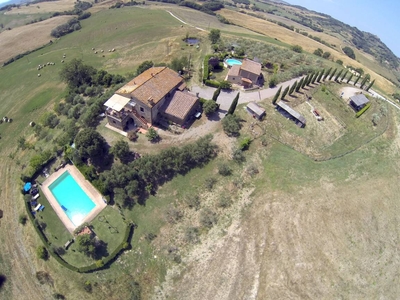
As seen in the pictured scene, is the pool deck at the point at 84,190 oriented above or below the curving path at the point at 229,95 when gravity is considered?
below

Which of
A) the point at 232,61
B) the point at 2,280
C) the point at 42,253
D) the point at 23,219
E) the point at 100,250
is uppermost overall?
the point at 232,61

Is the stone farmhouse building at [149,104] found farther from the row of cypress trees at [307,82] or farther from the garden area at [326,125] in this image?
the row of cypress trees at [307,82]

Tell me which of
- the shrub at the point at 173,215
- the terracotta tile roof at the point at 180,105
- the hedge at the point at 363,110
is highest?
the hedge at the point at 363,110

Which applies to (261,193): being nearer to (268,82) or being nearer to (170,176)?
(170,176)

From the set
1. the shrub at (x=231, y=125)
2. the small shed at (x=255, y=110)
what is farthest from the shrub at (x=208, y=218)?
the small shed at (x=255, y=110)

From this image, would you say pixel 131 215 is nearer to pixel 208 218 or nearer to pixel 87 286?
pixel 87 286

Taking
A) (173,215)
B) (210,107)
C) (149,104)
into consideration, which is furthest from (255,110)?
(173,215)

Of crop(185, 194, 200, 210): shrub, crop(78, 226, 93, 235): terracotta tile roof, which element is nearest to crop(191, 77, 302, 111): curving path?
crop(185, 194, 200, 210): shrub

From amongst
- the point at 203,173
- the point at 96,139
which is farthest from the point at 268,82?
the point at 96,139
